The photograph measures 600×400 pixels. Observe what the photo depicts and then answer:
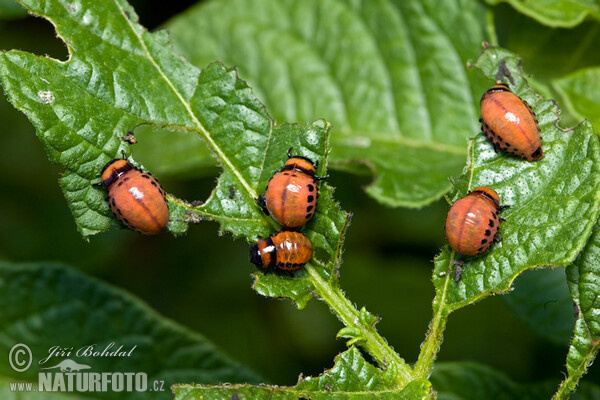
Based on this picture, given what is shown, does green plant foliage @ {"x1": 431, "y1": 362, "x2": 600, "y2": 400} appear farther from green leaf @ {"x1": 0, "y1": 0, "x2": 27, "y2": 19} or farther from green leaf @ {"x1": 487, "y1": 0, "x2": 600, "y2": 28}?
green leaf @ {"x1": 0, "y1": 0, "x2": 27, "y2": 19}

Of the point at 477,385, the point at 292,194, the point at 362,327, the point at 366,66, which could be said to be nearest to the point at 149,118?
the point at 292,194

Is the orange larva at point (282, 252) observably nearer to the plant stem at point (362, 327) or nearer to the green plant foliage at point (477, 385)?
the plant stem at point (362, 327)

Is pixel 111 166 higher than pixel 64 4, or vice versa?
pixel 64 4

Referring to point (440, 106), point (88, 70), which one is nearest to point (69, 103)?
point (88, 70)

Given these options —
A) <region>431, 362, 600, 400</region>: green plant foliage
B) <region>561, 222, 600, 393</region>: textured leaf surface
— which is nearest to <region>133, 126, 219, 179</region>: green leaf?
<region>431, 362, 600, 400</region>: green plant foliage

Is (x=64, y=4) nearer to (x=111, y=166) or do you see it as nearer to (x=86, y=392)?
(x=111, y=166)
